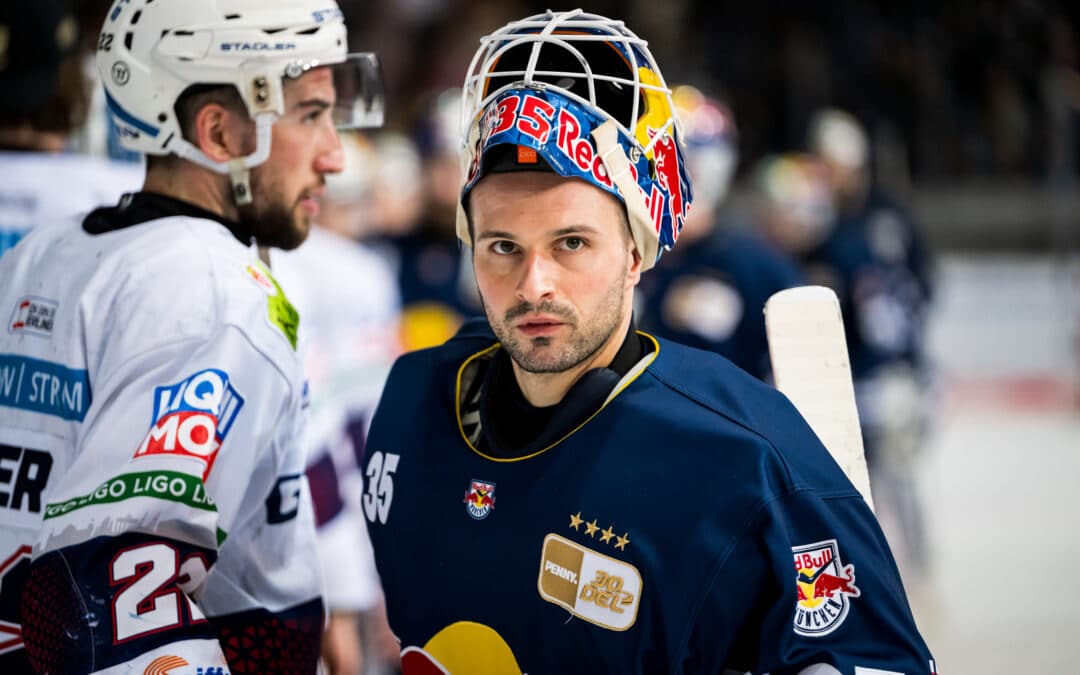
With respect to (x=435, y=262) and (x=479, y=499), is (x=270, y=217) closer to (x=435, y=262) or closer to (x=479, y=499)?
(x=479, y=499)

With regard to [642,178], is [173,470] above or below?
below

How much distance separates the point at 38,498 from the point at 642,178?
3.28ft

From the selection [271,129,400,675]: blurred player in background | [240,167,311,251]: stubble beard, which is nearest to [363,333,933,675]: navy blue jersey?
[240,167,311,251]: stubble beard

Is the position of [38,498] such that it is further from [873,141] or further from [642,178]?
[873,141]

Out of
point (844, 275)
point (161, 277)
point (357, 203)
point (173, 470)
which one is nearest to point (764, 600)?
point (173, 470)

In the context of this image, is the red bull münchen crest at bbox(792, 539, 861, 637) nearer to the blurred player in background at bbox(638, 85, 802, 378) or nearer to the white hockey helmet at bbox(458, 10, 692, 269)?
the white hockey helmet at bbox(458, 10, 692, 269)

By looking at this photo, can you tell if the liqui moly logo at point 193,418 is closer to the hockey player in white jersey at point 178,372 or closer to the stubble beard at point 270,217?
the hockey player in white jersey at point 178,372

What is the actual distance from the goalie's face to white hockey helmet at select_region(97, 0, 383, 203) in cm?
49

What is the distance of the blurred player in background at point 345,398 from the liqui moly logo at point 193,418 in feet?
4.88

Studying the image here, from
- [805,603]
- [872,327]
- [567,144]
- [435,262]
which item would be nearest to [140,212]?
[567,144]

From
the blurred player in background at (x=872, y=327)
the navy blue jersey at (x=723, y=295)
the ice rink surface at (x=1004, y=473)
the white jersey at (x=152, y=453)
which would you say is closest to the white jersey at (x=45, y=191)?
the white jersey at (x=152, y=453)

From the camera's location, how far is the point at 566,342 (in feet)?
5.24

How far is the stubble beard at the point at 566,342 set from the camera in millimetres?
1591

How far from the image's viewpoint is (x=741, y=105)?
13.8 meters
